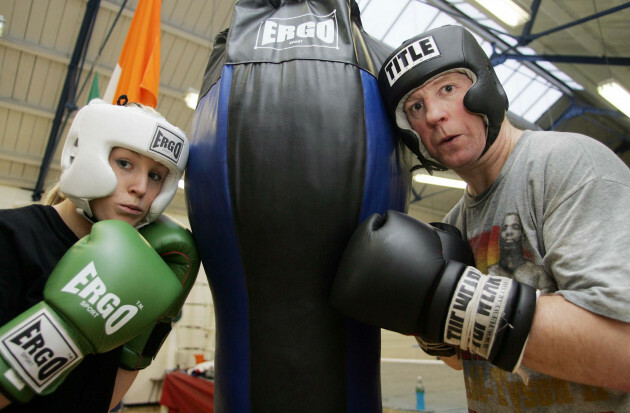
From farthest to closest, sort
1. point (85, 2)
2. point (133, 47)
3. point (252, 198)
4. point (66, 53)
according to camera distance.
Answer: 1. point (66, 53)
2. point (85, 2)
3. point (133, 47)
4. point (252, 198)

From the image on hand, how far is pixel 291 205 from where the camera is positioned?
1292 mm

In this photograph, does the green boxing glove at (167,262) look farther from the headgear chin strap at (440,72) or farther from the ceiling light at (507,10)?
the ceiling light at (507,10)

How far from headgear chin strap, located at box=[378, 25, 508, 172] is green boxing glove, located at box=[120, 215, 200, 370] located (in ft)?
2.70

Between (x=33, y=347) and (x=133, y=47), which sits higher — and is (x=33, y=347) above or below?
below

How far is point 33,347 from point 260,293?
587 millimetres

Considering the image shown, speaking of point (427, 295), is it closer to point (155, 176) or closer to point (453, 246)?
point (453, 246)

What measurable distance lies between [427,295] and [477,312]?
0.12 m

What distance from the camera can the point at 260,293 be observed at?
1338 millimetres

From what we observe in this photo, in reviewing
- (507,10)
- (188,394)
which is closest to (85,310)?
(188,394)

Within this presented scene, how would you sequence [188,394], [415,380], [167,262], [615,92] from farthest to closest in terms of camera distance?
[415,380]
[615,92]
[188,394]
[167,262]

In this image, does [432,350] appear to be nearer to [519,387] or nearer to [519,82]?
[519,387]

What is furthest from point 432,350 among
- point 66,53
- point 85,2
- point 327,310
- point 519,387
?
point 66,53

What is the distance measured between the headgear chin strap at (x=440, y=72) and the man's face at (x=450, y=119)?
3 cm

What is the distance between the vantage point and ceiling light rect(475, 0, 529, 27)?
19.4 feet
